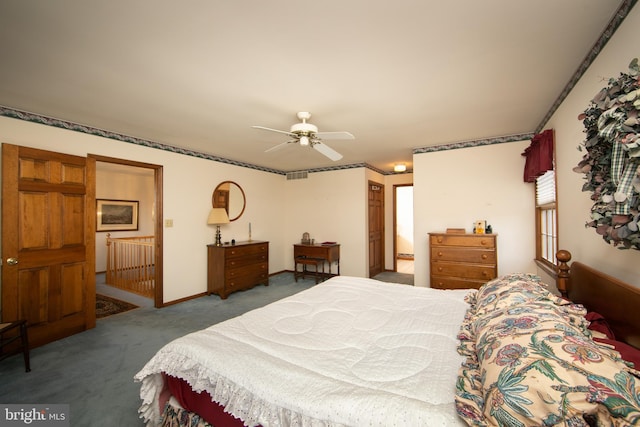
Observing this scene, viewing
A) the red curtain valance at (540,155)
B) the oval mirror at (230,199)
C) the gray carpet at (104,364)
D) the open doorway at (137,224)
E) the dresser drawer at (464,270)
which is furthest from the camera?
the oval mirror at (230,199)

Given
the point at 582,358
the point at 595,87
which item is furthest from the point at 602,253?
the point at 582,358

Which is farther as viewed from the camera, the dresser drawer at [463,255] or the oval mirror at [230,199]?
the oval mirror at [230,199]

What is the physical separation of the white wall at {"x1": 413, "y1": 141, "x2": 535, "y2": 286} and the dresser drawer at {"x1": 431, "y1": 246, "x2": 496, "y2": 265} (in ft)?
1.89

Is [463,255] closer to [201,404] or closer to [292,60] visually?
[292,60]

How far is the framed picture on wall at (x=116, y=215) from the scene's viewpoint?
6.27 meters

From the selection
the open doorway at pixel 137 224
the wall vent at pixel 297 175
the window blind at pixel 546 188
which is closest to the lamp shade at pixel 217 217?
the open doorway at pixel 137 224

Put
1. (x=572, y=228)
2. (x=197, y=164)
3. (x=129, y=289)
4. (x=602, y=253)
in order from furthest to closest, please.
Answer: (x=129, y=289), (x=197, y=164), (x=572, y=228), (x=602, y=253)

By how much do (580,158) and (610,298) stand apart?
1.20 m

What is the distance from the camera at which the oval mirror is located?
4910 millimetres

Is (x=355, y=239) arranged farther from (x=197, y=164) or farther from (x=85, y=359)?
(x=85, y=359)

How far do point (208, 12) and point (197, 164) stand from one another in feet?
11.3

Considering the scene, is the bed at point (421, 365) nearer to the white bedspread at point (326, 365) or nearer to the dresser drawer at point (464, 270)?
the white bedspread at point (326, 365)

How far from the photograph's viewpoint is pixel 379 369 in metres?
1.19

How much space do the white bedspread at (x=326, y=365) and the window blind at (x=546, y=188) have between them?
1.95 m
